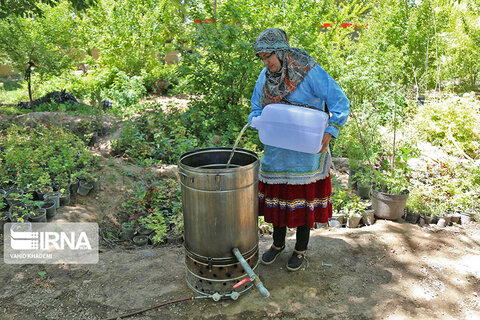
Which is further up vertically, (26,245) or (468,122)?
(468,122)

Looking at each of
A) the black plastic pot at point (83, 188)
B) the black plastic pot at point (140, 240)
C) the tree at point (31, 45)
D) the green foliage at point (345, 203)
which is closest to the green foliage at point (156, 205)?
the black plastic pot at point (140, 240)

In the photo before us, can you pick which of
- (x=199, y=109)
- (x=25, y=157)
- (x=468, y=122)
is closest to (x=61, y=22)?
(x=199, y=109)

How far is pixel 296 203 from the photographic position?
7.97ft

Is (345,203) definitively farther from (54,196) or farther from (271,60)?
(54,196)

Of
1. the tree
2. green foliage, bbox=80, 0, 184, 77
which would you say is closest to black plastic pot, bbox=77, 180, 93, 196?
the tree

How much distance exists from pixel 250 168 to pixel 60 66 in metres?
7.19

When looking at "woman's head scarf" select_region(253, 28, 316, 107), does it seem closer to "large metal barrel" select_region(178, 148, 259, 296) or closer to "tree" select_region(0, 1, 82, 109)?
"large metal barrel" select_region(178, 148, 259, 296)

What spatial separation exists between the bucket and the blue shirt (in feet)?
4.87

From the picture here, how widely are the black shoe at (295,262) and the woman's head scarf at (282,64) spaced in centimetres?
122

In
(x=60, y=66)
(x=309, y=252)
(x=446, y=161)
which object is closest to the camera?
(x=309, y=252)

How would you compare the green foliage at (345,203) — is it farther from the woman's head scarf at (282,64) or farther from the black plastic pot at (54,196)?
the black plastic pot at (54,196)

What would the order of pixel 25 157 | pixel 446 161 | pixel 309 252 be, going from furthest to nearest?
pixel 446 161 → pixel 25 157 → pixel 309 252

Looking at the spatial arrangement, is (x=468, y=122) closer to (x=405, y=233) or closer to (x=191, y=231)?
(x=405, y=233)

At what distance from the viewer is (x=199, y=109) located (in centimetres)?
595
